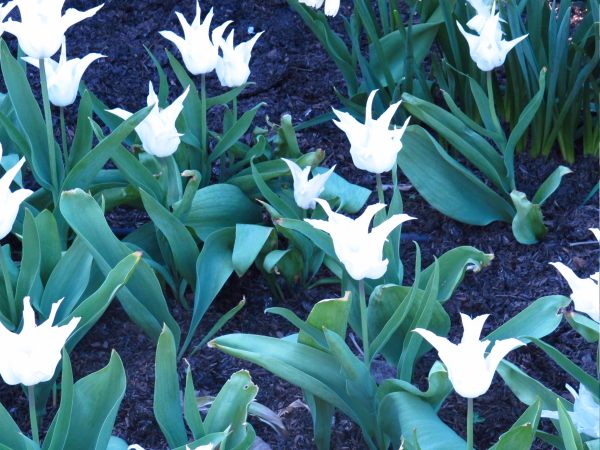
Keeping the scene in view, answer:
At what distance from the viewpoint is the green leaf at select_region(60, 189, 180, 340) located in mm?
2064

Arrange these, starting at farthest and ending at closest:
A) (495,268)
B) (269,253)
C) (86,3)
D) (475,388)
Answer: (86,3), (495,268), (269,253), (475,388)

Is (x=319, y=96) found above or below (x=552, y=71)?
below

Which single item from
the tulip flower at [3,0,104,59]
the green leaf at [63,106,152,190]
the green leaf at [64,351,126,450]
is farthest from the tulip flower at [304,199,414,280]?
the tulip flower at [3,0,104,59]

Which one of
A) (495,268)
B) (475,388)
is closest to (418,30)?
(495,268)

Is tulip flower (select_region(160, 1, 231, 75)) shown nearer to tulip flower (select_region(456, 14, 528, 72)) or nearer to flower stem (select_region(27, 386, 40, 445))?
tulip flower (select_region(456, 14, 528, 72))

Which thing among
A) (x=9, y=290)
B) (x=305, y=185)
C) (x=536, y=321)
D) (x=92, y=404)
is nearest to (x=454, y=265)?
(x=536, y=321)

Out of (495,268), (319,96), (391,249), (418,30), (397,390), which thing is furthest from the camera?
(319,96)

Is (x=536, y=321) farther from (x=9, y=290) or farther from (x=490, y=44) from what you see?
(x=9, y=290)

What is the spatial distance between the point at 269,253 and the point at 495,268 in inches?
23.9

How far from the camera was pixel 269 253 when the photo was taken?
2387 mm

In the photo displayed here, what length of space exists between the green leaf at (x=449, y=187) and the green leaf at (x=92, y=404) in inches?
44.0

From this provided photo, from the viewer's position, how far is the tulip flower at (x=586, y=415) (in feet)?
5.60

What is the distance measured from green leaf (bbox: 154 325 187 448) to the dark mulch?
316 millimetres

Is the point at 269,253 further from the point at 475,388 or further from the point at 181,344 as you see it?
the point at 475,388
